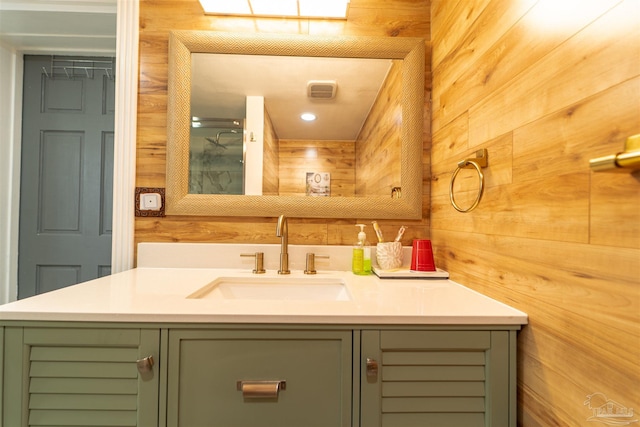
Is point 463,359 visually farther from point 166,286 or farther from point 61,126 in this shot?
point 61,126

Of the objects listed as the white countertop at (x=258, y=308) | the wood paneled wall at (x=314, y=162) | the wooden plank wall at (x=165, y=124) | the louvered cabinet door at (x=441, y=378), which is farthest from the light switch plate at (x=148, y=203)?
the louvered cabinet door at (x=441, y=378)

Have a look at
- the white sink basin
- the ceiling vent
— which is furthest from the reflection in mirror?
the white sink basin

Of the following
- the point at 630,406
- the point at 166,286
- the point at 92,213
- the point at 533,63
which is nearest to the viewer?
the point at 630,406

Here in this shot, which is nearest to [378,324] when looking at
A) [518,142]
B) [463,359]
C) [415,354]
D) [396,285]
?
[415,354]

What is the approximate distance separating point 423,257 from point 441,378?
20.1 inches

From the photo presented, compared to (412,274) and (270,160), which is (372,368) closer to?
(412,274)

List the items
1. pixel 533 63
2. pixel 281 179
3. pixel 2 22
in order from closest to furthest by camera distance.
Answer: pixel 533 63, pixel 281 179, pixel 2 22

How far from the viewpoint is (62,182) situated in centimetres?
193

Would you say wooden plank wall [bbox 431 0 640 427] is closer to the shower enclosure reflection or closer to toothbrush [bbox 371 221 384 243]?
toothbrush [bbox 371 221 384 243]

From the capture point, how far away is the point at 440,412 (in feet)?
2.51

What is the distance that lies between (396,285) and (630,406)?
2.06ft

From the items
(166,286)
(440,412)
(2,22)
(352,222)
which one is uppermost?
(2,22)

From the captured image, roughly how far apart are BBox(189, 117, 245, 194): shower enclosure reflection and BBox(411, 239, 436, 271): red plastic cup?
0.76 metres

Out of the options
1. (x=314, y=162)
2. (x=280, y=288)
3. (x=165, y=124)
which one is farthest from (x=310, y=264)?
(x=165, y=124)
